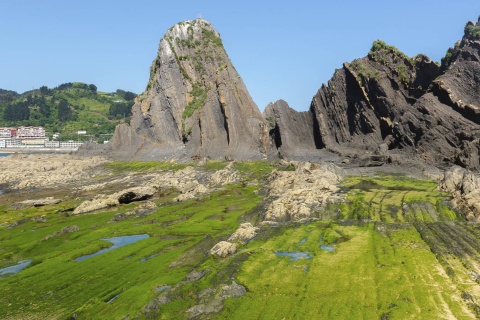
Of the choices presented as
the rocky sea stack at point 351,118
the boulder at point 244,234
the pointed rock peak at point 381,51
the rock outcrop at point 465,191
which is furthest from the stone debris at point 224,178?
the pointed rock peak at point 381,51

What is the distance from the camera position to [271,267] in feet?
132

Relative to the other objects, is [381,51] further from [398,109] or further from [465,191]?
[465,191]

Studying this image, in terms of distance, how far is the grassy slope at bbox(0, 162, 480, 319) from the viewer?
31.9m

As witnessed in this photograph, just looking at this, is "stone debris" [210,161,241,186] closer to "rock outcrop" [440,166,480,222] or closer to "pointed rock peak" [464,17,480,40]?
"rock outcrop" [440,166,480,222]

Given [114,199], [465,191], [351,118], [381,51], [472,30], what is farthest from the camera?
[351,118]

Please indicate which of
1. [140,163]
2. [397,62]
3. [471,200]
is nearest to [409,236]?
[471,200]

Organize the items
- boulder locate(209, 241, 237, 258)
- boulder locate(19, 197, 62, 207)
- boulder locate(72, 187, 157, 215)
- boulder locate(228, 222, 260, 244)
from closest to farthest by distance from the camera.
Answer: boulder locate(209, 241, 237, 258), boulder locate(228, 222, 260, 244), boulder locate(72, 187, 157, 215), boulder locate(19, 197, 62, 207)

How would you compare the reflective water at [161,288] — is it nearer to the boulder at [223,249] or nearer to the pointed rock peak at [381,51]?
the boulder at [223,249]

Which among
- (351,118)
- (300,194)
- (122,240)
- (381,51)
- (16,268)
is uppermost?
(381,51)

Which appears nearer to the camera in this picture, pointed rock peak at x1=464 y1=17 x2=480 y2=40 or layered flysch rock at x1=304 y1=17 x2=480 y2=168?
layered flysch rock at x1=304 y1=17 x2=480 y2=168

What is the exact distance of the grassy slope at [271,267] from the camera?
31.9 metres

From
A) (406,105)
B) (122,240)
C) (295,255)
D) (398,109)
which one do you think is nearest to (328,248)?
(295,255)

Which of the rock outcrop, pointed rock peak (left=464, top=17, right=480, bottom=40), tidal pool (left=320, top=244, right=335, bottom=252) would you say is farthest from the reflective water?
pointed rock peak (left=464, top=17, right=480, bottom=40)

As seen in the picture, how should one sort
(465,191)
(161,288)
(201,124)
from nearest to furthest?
1. (161,288)
2. (465,191)
3. (201,124)
